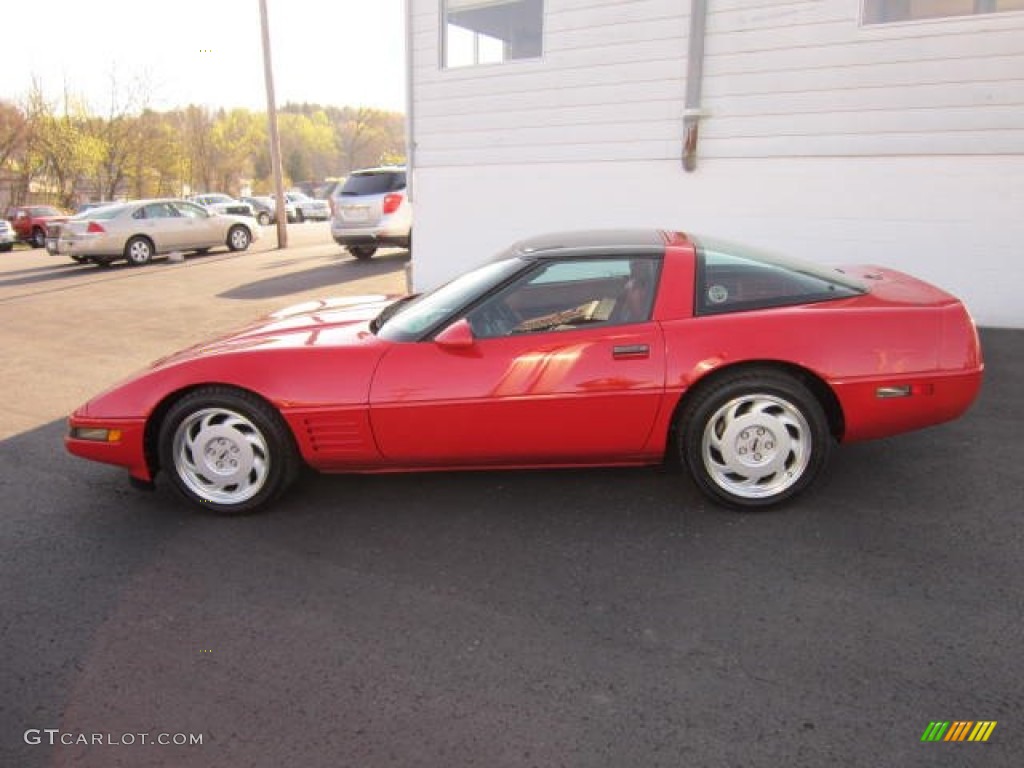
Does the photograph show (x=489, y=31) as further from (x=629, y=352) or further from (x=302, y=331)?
(x=629, y=352)

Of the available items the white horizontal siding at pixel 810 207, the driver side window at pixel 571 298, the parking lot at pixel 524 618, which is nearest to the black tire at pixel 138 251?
the white horizontal siding at pixel 810 207

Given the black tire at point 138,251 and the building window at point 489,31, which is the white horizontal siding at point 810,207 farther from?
the black tire at point 138,251

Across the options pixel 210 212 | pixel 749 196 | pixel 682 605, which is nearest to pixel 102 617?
pixel 682 605

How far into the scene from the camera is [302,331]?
391cm

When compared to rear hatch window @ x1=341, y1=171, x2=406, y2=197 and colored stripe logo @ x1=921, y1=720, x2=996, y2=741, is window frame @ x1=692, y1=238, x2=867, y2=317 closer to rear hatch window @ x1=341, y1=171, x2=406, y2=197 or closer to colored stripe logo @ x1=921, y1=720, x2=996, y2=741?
colored stripe logo @ x1=921, y1=720, x2=996, y2=741

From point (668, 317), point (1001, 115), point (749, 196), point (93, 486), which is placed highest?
point (1001, 115)

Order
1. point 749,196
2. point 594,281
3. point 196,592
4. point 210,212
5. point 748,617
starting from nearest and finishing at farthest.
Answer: point 748,617
point 196,592
point 594,281
point 749,196
point 210,212

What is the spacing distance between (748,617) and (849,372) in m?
1.30

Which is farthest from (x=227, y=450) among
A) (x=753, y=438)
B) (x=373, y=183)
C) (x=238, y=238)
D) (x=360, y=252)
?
(x=238, y=238)

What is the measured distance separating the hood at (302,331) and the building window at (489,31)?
555 cm

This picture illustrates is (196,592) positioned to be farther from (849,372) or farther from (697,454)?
(849,372)

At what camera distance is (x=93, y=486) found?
4.03m

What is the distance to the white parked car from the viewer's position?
38.1m

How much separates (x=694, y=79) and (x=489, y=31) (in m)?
2.77
